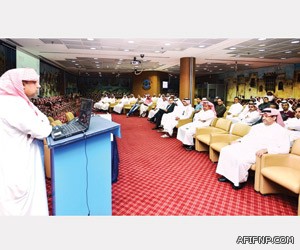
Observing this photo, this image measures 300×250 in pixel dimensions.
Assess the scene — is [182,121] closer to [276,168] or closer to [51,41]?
[276,168]

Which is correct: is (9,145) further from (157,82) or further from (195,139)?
(157,82)

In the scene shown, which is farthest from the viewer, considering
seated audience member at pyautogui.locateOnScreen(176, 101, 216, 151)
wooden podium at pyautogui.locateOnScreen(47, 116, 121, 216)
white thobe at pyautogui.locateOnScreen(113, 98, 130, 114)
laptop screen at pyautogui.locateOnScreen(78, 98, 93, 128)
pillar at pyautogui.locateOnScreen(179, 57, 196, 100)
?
white thobe at pyautogui.locateOnScreen(113, 98, 130, 114)

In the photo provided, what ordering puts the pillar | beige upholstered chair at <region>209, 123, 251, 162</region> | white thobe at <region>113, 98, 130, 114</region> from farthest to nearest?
1. white thobe at <region>113, 98, 130, 114</region>
2. the pillar
3. beige upholstered chair at <region>209, 123, 251, 162</region>

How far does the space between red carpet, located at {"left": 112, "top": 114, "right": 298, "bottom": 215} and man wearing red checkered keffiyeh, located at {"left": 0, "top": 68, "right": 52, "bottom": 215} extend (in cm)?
113

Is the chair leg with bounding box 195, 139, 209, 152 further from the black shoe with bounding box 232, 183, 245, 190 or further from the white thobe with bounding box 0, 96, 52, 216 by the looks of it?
the white thobe with bounding box 0, 96, 52, 216

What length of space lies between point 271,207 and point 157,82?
17.4 m

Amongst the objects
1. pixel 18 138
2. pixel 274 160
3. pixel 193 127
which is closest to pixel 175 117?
pixel 193 127

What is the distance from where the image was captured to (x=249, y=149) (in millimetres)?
3848

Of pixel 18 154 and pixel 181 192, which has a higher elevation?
pixel 18 154

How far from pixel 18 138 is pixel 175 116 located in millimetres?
6432

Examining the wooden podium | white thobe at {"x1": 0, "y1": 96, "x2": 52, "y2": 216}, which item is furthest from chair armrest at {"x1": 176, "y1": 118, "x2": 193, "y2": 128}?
white thobe at {"x1": 0, "y1": 96, "x2": 52, "y2": 216}

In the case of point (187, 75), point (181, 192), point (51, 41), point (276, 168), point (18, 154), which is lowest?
point (181, 192)

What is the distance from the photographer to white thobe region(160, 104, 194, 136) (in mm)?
7757

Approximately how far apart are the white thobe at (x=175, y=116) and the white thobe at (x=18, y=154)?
229 inches
